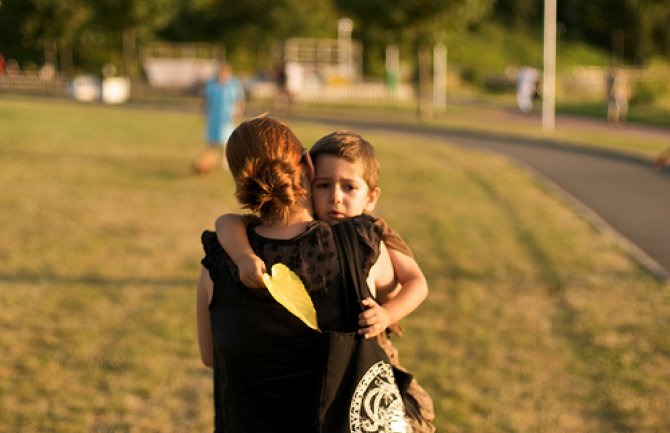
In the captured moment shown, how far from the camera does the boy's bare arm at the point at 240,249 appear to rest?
2404mm

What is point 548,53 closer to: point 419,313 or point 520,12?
point 419,313

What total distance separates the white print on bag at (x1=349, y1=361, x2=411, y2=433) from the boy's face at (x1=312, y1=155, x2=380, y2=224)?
427mm

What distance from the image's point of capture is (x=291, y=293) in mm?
2385

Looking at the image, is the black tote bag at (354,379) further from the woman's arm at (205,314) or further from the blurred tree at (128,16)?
the blurred tree at (128,16)

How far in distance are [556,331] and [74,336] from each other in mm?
3419

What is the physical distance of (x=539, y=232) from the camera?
11.2 meters

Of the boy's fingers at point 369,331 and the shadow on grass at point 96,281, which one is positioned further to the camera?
the shadow on grass at point 96,281

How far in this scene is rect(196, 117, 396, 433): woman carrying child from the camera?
2.45 meters

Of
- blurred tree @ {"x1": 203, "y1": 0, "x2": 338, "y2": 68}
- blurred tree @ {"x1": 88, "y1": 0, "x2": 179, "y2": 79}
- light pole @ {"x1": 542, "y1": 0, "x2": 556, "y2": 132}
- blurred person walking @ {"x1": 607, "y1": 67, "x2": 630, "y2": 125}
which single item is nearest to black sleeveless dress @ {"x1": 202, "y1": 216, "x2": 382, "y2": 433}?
light pole @ {"x1": 542, "y1": 0, "x2": 556, "y2": 132}

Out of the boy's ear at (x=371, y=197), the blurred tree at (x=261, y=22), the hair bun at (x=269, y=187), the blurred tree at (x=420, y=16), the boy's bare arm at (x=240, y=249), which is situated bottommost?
the boy's bare arm at (x=240, y=249)

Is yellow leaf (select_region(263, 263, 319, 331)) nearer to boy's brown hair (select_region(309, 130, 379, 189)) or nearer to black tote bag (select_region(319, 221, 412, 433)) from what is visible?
black tote bag (select_region(319, 221, 412, 433))

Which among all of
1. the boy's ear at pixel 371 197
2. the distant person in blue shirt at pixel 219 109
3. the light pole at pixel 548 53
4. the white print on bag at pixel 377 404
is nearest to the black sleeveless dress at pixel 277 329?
the white print on bag at pixel 377 404

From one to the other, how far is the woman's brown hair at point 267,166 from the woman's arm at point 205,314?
0.93 feet

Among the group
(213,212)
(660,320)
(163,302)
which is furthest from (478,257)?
(213,212)
